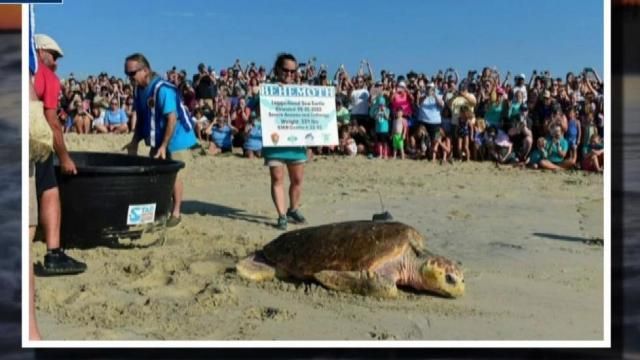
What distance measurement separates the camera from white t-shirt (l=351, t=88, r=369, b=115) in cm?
477

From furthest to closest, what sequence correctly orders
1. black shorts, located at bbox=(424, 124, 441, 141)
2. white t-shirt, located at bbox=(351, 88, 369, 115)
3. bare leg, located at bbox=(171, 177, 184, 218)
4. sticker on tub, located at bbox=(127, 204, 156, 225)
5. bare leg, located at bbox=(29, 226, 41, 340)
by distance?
black shorts, located at bbox=(424, 124, 441, 141), white t-shirt, located at bbox=(351, 88, 369, 115), bare leg, located at bbox=(171, 177, 184, 218), sticker on tub, located at bbox=(127, 204, 156, 225), bare leg, located at bbox=(29, 226, 41, 340)

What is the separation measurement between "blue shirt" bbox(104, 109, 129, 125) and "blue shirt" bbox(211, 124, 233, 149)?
0.48 meters

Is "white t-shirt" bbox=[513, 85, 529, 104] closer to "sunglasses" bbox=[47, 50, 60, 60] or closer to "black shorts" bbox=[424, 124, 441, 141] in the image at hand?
"black shorts" bbox=[424, 124, 441, 141]

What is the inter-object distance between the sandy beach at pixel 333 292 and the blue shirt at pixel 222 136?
0.14 metres

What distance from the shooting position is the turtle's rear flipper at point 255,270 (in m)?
4.46

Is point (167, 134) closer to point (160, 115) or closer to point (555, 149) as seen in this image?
point (160, 115)

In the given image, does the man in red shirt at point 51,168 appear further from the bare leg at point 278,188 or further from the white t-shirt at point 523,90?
the white t-shirt at point 523,90

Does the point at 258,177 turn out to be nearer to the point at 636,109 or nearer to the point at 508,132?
the point at 508,132

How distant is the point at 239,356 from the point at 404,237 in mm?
984

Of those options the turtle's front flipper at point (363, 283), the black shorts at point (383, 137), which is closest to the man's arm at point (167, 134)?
the turtle's front flipper at point (363, 283)

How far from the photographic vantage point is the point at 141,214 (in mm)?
4547

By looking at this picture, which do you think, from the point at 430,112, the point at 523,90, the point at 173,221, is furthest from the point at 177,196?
the point at 523,90

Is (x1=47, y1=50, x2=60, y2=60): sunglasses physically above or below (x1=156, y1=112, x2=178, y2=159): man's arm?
above

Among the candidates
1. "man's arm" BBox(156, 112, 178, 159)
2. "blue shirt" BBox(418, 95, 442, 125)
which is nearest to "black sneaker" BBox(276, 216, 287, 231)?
"man's arm" BBox(156, 112, 178, 159)
